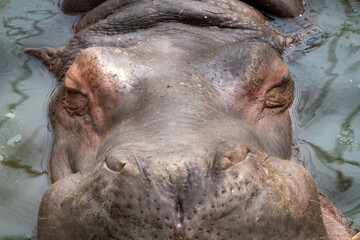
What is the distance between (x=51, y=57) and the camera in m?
4.70

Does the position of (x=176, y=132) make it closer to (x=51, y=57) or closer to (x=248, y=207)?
(x=248, y=207)

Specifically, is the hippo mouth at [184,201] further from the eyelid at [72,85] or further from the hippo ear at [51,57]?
the hippo ear at [51,57]

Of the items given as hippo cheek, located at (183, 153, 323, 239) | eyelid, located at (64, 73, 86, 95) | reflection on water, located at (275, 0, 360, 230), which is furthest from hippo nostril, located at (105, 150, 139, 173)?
reflection on water, located at (275, 0, 360, 230)

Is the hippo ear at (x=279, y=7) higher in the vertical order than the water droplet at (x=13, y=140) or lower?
higher

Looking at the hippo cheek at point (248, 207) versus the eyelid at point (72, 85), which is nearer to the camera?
the hippo cheek at point (248, 207)

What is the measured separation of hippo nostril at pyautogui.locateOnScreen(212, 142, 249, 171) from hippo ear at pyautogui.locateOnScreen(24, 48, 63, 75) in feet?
7.97

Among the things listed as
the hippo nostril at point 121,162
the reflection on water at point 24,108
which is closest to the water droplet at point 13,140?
the reflection on water at point 24,108

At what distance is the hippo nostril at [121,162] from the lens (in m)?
2.44

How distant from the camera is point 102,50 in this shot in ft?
11.4

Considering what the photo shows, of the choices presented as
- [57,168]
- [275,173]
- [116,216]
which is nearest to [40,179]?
[57,168]

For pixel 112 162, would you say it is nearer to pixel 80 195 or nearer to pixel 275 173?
pixel 80 195

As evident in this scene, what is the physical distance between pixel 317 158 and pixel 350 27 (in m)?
1.77

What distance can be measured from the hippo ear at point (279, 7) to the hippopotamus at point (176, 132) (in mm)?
36

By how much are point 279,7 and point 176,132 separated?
2729mm
